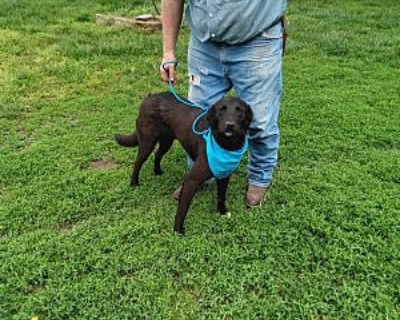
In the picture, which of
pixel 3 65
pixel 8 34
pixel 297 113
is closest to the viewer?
pixel 297 113

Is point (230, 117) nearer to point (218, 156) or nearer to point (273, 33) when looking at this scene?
point (218, 156)

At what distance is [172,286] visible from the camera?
3.12 m

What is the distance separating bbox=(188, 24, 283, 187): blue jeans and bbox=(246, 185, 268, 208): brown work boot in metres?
0.07

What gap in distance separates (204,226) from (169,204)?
395mm

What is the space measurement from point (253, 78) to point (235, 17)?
427 mm

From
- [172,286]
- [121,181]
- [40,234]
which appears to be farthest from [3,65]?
[172,286]

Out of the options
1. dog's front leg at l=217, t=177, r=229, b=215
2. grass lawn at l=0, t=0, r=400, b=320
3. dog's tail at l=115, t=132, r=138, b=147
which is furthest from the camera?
dog's tail at l=115, t=132, r=138, b=147

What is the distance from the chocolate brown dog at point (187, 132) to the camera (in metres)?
3.23

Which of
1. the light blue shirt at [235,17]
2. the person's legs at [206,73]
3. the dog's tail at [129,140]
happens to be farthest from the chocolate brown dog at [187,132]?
the light blue shirt at [235,17]

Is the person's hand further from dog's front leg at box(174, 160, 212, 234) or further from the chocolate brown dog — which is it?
dog's front leg at box(174, 160, 212, 234)

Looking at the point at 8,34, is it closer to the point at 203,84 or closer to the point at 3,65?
the point at 3,65

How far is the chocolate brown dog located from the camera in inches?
127

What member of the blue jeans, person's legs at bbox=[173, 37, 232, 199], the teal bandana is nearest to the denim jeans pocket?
the blue jeans

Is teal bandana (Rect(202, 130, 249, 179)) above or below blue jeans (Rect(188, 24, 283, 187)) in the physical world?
below
